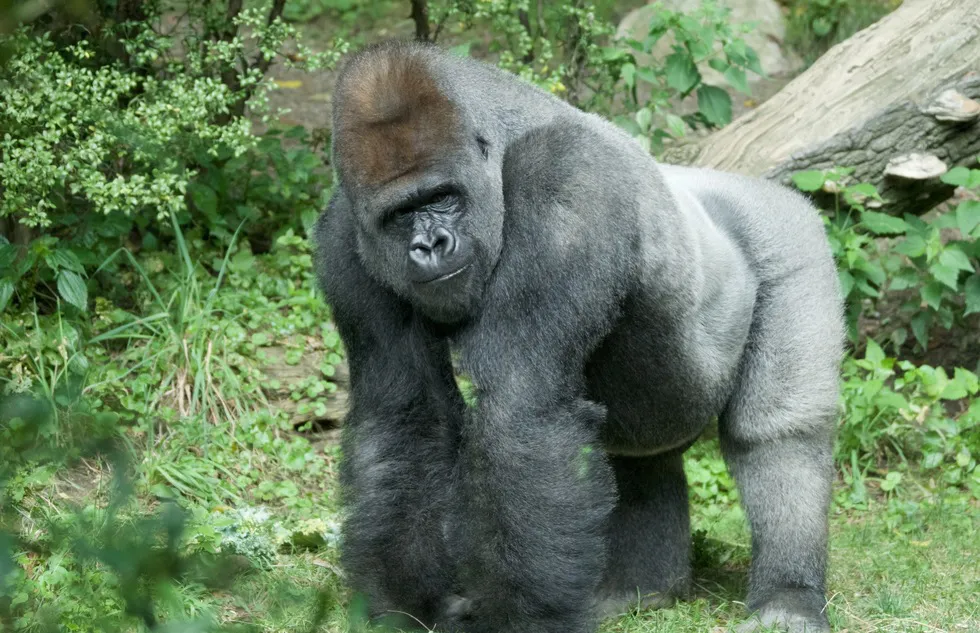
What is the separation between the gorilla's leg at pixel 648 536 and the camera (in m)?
3.57

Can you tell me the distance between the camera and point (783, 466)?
329 centimetres

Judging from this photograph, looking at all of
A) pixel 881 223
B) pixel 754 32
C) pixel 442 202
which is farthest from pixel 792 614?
pixel 754 32

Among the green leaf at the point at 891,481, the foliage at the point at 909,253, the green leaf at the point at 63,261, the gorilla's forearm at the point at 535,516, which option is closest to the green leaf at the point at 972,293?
the foliage at the point at 909,253

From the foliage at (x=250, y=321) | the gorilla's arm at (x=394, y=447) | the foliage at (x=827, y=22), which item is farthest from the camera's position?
the foliage at (x=827, y=22)

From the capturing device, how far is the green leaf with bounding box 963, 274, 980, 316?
197 inches

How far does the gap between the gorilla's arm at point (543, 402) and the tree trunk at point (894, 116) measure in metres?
2.39

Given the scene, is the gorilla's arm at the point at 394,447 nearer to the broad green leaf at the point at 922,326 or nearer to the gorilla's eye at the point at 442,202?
the gorilla's eye at the point at 442,202

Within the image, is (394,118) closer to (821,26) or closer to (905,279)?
(905,279)

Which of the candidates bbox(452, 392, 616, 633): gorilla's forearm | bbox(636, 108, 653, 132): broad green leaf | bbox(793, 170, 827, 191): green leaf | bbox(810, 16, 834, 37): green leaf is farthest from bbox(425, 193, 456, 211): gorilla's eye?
bbox(810, 16, 834, 37): green leaf

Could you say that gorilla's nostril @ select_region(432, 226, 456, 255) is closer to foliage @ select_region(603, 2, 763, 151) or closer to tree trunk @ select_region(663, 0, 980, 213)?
tree trunk @ select_region(663, 0, 980, 213)

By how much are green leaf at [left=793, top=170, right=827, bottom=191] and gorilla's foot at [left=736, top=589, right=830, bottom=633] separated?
6.85 ft

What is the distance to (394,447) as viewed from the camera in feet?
9.87

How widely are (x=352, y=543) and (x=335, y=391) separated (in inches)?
76.5

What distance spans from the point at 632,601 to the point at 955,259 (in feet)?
7.84
